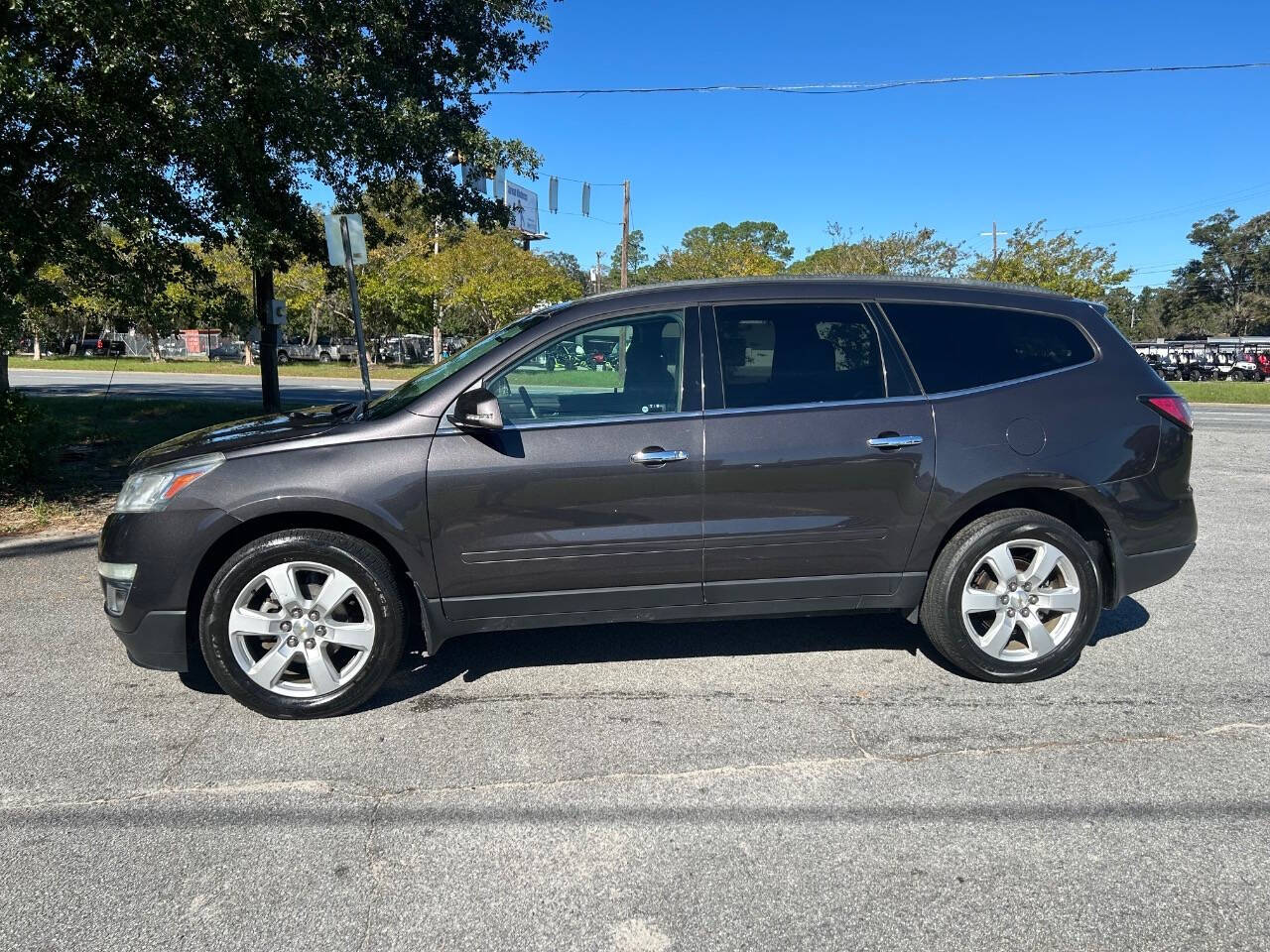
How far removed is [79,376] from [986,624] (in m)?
30.6

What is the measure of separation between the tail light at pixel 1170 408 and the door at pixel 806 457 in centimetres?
114

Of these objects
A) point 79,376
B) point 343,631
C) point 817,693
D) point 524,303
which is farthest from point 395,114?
point 524,303

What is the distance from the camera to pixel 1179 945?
7.37ft

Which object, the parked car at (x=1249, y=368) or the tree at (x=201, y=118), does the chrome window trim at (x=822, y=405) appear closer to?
the tree at (x=201, y=118)

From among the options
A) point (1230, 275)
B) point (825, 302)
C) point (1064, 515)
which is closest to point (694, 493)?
point (825, 302)

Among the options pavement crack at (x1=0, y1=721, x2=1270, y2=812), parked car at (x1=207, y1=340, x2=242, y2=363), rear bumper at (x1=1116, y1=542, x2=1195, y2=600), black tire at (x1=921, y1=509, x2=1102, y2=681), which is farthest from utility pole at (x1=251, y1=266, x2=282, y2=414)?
parked car at (x1=207, y1=340, x2=242, y2=363)

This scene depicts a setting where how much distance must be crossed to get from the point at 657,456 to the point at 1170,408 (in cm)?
248

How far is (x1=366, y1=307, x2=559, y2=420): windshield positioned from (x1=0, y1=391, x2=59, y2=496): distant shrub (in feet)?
16.7

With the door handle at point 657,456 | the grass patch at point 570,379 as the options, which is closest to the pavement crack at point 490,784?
the door handle at point 657,456

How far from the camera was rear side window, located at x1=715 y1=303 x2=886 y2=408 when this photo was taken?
3.78 meters

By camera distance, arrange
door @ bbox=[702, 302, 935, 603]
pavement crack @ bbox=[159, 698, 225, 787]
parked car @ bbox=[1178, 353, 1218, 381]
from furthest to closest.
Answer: parked car @ bbox=[1178, 353, 1218, 381] → door @ bbox=[702, 302, 935, 603] → pavement crack @ bbox=[159, 698, 225, 787]

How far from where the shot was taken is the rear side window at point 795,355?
12.4 feet

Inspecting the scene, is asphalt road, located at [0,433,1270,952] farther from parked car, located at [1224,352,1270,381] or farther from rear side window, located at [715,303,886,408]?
parked car, located at [1224,352,1270,381]

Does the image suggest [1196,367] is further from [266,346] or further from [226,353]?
[226,353]
